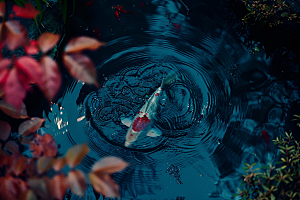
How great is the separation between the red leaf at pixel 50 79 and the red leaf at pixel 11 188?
0.56 metres

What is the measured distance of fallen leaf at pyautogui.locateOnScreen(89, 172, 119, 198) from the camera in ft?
3.45

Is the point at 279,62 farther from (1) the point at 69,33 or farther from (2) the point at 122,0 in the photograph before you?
(1) the point at 69,33

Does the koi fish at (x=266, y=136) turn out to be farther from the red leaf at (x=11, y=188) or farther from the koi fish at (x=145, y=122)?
the red leaf at (x=11, y=188)

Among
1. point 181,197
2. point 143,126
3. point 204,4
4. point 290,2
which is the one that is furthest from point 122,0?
point 181,197

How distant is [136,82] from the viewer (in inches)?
116

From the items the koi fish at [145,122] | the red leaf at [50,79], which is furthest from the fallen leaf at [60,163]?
the koi fish at [145,122]

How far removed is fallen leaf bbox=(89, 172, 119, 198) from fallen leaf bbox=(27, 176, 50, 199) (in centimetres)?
28

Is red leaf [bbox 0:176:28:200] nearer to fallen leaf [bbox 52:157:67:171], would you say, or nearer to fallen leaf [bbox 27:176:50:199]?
fallen leaf [bbox 27:176:50:199]

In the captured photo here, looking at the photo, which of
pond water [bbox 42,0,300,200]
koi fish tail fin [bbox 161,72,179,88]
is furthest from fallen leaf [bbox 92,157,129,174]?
koi fish tail fin [bbox 161,72,179,88]

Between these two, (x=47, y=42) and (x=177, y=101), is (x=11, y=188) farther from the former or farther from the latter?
(x=177, y=101)

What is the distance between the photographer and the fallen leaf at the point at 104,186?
1053mm

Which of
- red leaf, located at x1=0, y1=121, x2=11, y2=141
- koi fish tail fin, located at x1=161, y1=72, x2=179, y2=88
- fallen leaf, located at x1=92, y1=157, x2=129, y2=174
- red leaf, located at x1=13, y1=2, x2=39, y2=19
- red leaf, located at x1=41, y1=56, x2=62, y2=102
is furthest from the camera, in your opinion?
koi fish tail fin, located at x1=161, y1=72, x2=179, y2=88

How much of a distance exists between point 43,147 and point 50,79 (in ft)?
1.96

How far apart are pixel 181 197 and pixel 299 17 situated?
2.55 meters
